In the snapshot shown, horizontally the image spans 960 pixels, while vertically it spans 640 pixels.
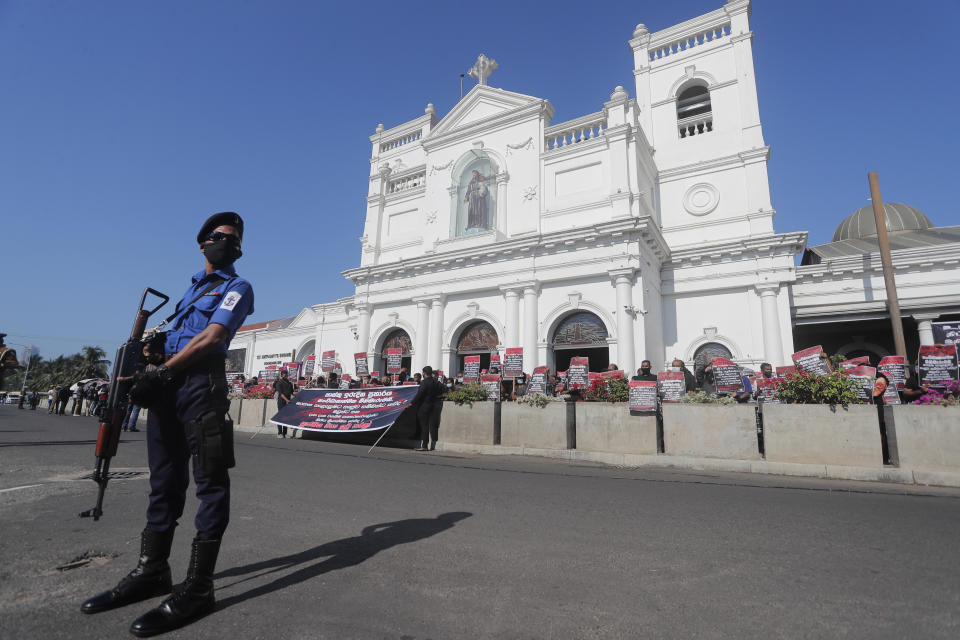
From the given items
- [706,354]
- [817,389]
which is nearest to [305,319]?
[706,354]

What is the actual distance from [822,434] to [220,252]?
8.55 metres

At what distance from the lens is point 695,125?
20.9 m

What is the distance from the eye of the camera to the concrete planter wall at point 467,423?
391 inches

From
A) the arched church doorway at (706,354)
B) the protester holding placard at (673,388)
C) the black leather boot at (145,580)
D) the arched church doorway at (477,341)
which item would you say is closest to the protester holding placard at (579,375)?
the protester holding placard at (673,388)

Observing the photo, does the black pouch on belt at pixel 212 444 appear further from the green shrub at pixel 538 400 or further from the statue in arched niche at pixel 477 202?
the statue in arched niche at pixel 477 202

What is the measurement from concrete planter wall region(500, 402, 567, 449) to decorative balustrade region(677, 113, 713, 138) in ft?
56.7

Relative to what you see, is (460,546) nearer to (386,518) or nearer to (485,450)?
(386,518)

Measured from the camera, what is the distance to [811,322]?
58.9 feet

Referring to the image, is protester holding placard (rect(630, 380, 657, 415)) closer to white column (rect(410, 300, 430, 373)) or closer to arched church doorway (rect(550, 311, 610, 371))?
arched church doorway (rect(550, 311, 610, 371))

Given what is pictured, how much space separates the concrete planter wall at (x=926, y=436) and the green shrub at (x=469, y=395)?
708 centimetres

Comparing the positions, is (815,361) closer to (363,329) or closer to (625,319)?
(625,319)

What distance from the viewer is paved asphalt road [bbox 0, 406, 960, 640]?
6.79ft

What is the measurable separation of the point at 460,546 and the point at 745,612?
1705 millimetres

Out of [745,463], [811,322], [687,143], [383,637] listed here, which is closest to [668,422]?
[745,463]
